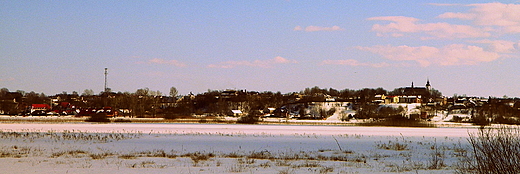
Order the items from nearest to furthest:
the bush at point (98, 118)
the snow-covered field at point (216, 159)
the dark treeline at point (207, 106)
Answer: the snow-covered field at point (216, 159)
the bush at point (98, 118)
the dark treeline at point (207, 106)

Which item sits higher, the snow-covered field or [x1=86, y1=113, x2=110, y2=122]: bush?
[x1=86, y1=113, x2=110, y2=122]: bush

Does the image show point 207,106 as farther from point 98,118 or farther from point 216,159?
point 216,159

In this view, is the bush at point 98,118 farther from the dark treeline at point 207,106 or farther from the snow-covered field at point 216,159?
the snow-covered field at point 216,159

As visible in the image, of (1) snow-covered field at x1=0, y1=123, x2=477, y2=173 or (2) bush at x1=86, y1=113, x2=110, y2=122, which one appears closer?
(1) snow-covered field at x1=0, y1=123, x2=477, y2=173

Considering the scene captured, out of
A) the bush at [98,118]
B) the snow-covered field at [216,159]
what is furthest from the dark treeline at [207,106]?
the snow-covered field at [216,159]

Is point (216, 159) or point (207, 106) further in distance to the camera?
point (207, 106)

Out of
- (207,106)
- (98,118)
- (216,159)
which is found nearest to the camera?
(216,159)

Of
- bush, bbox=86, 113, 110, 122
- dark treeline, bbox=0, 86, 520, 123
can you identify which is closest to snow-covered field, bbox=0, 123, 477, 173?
bush, bbox=86, 113, 110, 122

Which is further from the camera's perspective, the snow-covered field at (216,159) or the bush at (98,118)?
the bush at (98,118)

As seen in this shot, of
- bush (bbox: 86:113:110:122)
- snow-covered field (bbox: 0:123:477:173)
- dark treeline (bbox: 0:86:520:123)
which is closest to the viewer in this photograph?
snow-covered field (bbox: 0:123:477:173)

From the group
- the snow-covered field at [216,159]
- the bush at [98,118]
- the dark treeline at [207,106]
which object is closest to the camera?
the snow-covered field at [216,159]

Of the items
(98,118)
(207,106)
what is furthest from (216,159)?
(207,106)

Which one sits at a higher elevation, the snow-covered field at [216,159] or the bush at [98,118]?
the bush at [98,118]

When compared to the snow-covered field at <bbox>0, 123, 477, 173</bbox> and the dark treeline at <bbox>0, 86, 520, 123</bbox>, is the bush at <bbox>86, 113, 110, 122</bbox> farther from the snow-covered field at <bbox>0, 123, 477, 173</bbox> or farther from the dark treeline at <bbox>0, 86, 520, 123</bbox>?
the snow-covered field at <bbox>0, 123, 477, 173</bbox>
